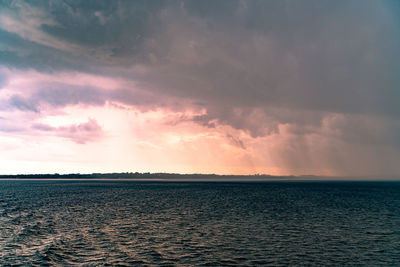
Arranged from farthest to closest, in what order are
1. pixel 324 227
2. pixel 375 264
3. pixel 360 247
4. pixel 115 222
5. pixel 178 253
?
pixel 115 222
pixel 324 227
pixel 360 247
pixel 178 253
pixel 375 264

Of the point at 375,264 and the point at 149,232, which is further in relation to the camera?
the point at 149,232

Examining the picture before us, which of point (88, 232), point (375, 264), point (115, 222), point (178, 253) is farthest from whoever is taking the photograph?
point (115, 222)

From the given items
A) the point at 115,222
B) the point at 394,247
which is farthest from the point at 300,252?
the point at 115,222

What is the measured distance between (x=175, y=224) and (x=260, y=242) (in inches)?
707

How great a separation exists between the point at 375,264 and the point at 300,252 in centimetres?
726

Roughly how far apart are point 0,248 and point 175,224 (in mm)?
25447

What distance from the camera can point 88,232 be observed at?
4400 centimetres

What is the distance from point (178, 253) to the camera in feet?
107

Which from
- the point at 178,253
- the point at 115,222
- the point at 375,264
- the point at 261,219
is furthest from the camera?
the point at 261,219

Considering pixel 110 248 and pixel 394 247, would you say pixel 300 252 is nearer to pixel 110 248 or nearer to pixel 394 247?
pixel 394 247

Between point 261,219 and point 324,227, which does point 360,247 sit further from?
point 261,219

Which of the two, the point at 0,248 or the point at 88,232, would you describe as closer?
the point at 0,248

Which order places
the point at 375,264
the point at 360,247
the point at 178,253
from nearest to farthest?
the point at 375,264
the point at 178,253
the point at 360,247

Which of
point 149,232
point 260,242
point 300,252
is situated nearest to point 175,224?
point 149,232
